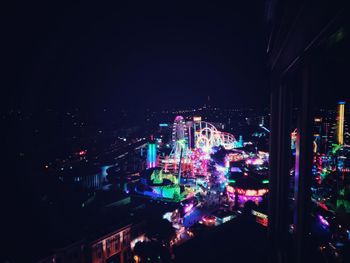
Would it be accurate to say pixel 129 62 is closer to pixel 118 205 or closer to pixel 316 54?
pixel 118 205

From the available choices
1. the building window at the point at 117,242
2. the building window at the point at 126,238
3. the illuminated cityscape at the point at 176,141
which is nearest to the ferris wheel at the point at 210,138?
the illuminated cityscape at the point at 176,141

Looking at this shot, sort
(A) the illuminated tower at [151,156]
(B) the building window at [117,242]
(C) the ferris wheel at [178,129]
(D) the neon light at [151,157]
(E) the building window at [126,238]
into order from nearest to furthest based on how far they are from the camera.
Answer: (B) the building window at [117,242]
(E) the building window at [126,238]
(C) the ferris wheel at [178,129]
(A) the illuminated tower at [151,156]
(D) the neon light at [151,157]

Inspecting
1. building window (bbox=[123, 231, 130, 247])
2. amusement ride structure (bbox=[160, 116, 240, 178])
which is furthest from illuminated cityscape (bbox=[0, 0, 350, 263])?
amusement ride structure (bbox=[160, 116, 240, 178])

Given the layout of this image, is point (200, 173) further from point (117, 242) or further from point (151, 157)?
point (117, 242)

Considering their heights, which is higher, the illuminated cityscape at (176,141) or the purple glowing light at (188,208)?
the illuminated cityscape at (176,141)

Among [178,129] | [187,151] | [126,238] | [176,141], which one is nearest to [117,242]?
[126,238]

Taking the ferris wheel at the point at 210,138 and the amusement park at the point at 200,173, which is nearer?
the amusement park at the point at 200,173

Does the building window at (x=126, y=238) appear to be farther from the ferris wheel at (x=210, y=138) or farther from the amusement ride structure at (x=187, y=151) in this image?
the ferris wheel at (x=210, y=138)

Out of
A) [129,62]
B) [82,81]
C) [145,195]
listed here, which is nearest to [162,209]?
[145,195]

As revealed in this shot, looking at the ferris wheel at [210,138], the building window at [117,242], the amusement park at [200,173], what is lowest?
the building window at [117,242]
